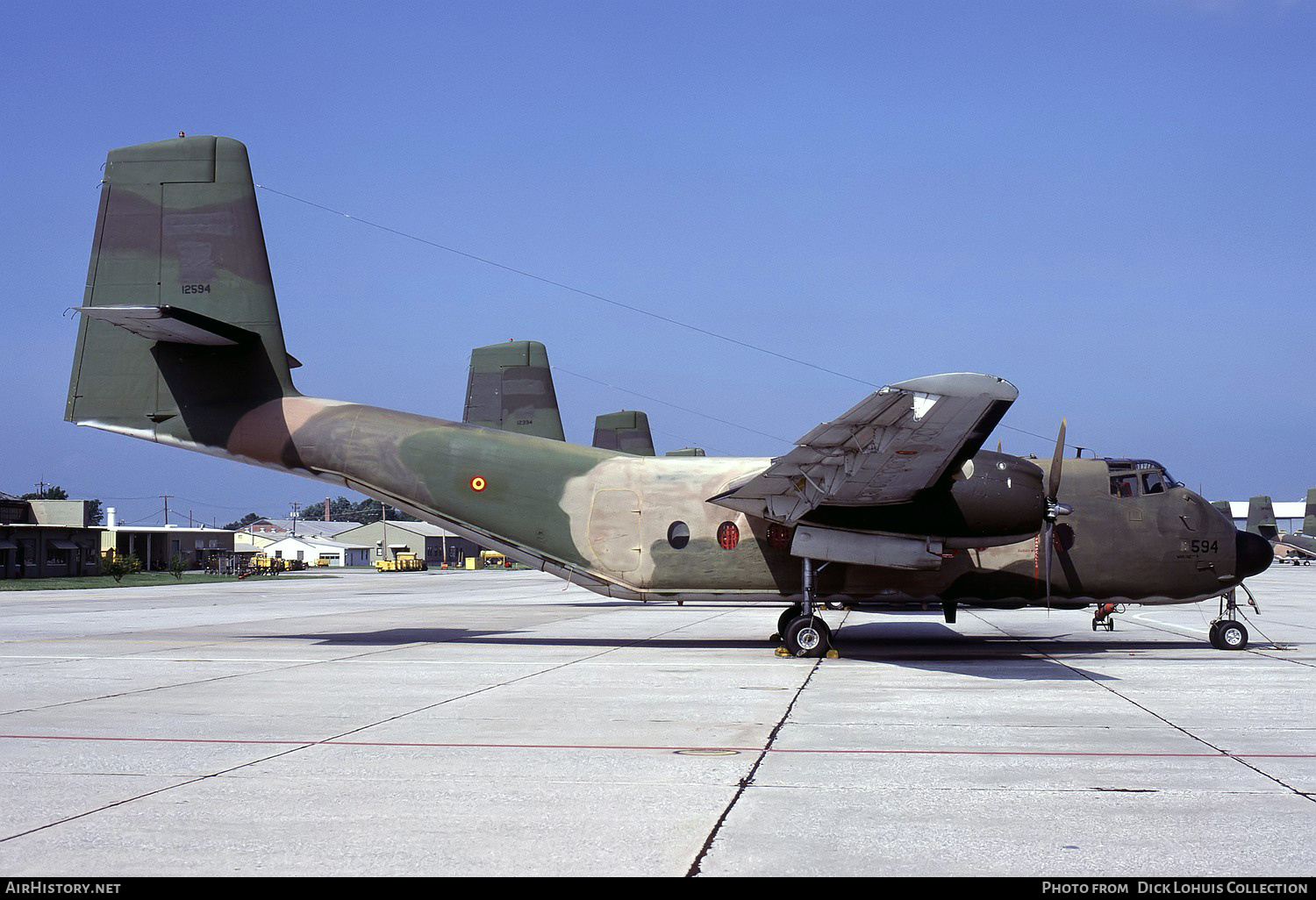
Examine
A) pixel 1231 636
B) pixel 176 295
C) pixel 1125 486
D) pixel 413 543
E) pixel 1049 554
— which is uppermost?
pixel 176 295

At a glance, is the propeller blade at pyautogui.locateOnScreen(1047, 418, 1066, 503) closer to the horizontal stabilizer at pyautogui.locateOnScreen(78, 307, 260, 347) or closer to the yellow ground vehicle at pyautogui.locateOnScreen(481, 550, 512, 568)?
the horizontal stabilizer at pyautogui.locateOnScreen(78, 307, 260, 347)

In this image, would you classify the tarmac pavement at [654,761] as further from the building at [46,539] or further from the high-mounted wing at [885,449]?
the building at [46,539]

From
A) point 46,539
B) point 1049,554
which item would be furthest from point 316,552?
point 1049,554

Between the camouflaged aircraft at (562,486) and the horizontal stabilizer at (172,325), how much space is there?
0.23 ft

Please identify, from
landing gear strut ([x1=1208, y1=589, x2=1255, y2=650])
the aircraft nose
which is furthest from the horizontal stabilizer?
landing gear strut ([x1=1208, y1=589, x2=1255, y2=650])

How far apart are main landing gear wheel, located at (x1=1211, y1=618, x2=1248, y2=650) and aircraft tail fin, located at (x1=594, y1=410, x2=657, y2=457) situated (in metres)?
25.6

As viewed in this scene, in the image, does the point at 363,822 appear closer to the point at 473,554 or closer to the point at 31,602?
the point at 31,602

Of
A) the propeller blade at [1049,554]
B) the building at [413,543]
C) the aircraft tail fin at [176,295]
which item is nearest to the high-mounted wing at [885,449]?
the propeller blade at [1049,554]

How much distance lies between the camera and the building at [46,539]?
67.8 m

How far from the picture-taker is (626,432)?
42.0 meters

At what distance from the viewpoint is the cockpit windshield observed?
17797 mm

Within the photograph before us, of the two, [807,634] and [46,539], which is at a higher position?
[46,539]

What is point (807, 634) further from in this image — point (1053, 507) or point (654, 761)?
point (654, 761)

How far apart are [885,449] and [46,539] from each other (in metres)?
72.4
